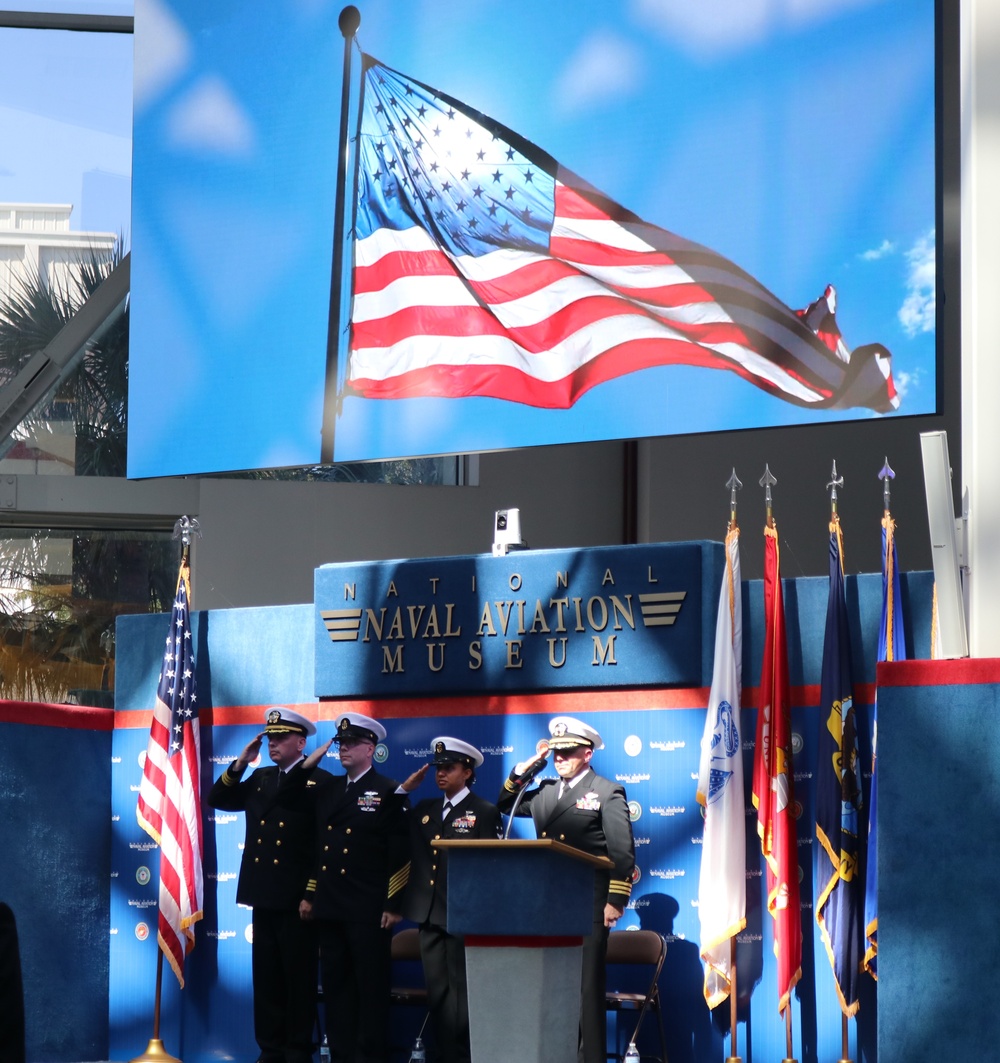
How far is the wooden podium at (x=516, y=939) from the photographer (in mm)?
5629

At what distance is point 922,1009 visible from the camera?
509 cm

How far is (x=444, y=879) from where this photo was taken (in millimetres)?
7340

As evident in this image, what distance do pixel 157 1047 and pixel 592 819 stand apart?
273cm

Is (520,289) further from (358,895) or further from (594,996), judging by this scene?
(594,996)

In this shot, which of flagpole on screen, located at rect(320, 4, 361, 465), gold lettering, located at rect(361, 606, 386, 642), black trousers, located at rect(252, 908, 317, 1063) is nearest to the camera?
black trousers, located at rect(252, 908, 317, 1063)

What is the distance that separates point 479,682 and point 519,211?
2.22 meters

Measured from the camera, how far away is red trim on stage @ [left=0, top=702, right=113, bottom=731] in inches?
342

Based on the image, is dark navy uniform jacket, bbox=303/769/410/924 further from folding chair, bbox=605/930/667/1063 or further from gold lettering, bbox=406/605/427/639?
folding chair, bbox=605/930/667/1063

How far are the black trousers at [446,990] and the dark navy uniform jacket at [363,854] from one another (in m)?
0.25

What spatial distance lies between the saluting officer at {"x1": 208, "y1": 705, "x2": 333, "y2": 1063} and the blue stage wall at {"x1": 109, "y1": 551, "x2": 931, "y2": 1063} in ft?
1.22

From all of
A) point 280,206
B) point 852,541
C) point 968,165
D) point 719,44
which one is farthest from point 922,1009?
point 852,541

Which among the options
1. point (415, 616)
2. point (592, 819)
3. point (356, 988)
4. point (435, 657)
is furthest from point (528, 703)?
point (356, 988)

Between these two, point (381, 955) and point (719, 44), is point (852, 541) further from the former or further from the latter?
point (381, 955)

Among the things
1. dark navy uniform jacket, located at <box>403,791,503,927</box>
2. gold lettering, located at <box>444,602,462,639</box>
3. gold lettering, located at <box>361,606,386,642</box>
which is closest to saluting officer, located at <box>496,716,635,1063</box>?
dark navy uniform jacket, located at <box>403,791,503,927</box>
